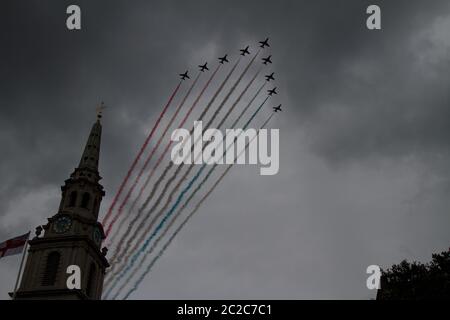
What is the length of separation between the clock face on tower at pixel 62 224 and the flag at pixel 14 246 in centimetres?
3776

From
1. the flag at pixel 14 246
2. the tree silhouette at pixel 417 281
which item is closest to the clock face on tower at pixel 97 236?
the flag at pixel 14 246

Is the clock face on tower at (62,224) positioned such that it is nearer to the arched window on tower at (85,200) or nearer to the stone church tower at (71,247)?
the stone church tower at (71,247)

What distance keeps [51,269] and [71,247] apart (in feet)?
17.7

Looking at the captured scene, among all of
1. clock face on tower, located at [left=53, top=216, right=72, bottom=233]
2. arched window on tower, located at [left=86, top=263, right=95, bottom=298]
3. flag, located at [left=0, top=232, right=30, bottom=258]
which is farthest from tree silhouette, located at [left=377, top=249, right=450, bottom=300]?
clock face on tower, located at [left=53, top=216, right=72, bottom=233]

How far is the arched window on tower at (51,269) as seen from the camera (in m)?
97.0

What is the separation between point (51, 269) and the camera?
98938 mm

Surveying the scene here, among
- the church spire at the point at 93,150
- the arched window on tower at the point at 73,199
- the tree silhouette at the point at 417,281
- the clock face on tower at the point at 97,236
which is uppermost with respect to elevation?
the church spire at the point at 93,150

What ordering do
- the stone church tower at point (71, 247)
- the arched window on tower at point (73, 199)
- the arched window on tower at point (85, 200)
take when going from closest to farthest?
the stone church tower at point (71, 247)
the arched window on tower at point (73, 199)
the arched window on tower at point (85, 200)

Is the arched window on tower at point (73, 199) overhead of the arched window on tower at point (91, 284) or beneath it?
overhead
